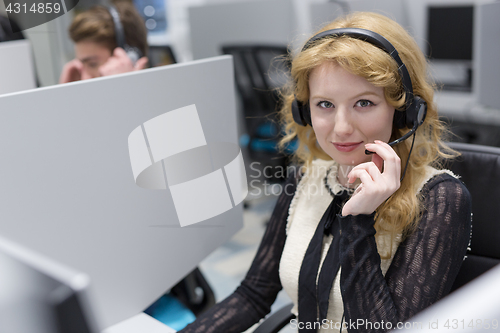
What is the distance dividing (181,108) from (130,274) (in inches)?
13.0

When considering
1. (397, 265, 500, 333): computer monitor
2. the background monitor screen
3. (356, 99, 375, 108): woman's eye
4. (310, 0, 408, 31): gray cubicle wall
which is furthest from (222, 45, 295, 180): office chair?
(397, 265, 500, 333): computer monitor

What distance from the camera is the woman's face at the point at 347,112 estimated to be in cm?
77

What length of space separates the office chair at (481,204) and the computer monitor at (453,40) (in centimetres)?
186

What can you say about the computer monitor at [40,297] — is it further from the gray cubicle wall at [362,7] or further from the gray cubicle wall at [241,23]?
the gray cubicle wall at [241,23]

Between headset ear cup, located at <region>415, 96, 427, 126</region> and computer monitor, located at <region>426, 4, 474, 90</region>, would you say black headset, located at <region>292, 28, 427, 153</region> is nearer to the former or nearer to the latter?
headset ear cup, located at <region>415, 96, 427, 126</region>

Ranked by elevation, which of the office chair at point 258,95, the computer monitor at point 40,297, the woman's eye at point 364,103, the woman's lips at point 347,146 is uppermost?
the computer monitor at point 40,297

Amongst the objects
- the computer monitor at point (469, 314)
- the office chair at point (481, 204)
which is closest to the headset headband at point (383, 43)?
the office chair at point (481, 204)

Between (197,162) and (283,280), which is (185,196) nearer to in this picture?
(197,162)

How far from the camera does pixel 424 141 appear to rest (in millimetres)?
869

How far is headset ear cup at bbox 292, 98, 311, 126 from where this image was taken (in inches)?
35.1

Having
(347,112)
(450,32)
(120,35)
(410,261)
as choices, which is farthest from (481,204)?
(450,32)

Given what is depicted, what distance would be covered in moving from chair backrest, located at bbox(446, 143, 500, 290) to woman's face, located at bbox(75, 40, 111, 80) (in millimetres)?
1077

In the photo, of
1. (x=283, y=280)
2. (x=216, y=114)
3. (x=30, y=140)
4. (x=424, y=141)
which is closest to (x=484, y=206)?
(x=424, y=141)

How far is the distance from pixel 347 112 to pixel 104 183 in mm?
443
